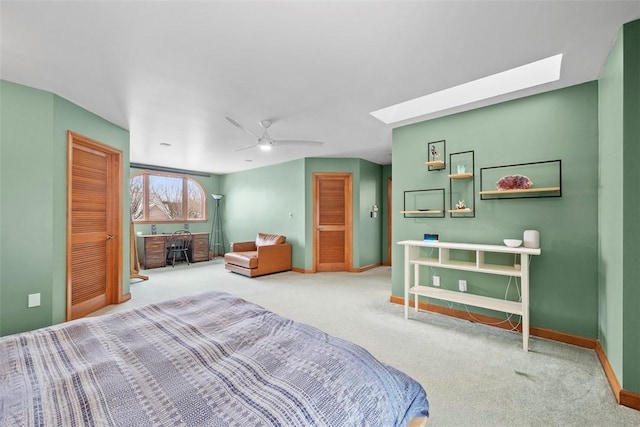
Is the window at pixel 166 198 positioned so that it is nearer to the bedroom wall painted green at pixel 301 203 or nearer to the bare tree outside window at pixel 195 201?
the bare tree outside window at pixel 195 201

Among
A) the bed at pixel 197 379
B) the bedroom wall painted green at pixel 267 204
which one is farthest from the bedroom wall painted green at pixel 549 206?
the bedroom wall painted green at pixel 267 204

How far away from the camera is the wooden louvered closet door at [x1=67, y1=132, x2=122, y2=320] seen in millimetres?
3223

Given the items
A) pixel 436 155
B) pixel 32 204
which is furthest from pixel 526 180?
pixel 32 204

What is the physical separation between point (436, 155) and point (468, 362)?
2328 mm

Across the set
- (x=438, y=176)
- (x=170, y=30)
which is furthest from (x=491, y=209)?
(x=170, y=30)

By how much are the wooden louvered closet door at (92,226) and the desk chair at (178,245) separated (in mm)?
2832

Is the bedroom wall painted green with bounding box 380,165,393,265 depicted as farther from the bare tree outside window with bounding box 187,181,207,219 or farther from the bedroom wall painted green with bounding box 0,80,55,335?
the bedroom wall painted green with bounding box 0,80,55,335

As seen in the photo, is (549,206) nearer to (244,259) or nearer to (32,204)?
(244,259)

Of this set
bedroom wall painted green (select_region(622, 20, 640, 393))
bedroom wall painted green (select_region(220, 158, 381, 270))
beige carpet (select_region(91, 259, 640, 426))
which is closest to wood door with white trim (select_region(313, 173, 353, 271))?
bedroom wall painted green (select_region(220, 158, 381, 270))

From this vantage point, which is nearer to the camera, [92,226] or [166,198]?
[92,226]

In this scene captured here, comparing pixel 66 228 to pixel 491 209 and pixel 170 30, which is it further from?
pixel 491 209

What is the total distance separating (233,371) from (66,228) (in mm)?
3145

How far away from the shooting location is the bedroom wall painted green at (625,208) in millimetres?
1808

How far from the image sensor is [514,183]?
2758 mm
